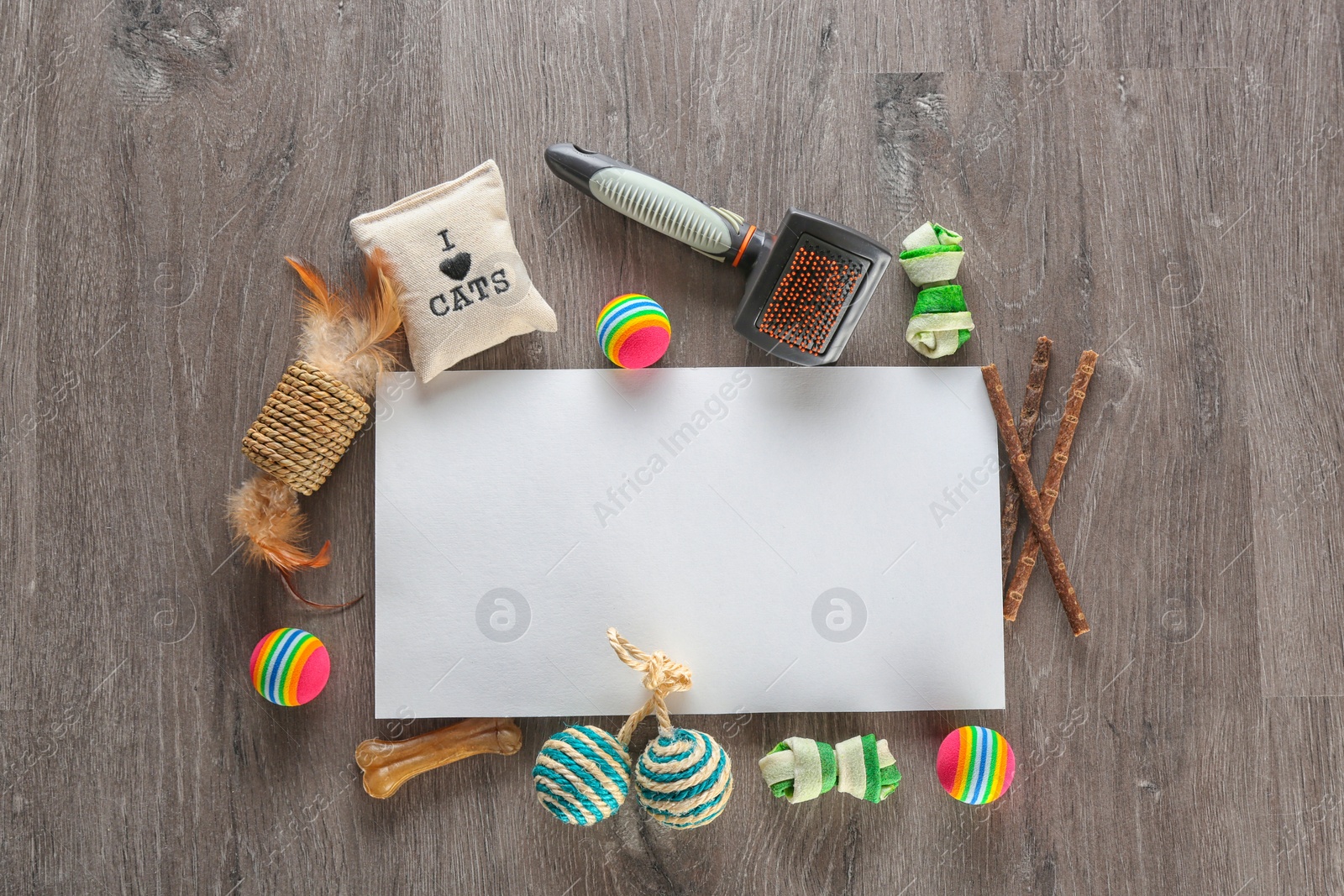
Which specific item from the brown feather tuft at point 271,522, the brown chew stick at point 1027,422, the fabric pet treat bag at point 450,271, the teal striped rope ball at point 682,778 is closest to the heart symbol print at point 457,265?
the fabric pet treat bag at point 450,271

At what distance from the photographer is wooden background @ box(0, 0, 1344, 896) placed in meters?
0.87

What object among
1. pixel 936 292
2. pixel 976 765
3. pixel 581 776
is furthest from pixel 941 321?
pixel 581 776

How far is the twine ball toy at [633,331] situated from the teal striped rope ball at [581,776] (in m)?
0.37

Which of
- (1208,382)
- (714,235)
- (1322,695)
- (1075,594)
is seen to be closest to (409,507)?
(714,235)

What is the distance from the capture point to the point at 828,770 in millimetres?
821

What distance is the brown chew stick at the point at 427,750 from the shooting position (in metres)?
0.85

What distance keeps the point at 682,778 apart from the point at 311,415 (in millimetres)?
518

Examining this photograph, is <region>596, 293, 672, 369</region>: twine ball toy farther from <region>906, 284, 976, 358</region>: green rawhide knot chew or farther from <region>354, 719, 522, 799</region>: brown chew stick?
<region>354, 719, 522, 799</region>: brown chew stick

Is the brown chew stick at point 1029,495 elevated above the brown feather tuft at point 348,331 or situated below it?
below

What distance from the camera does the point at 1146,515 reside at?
2.92 ft

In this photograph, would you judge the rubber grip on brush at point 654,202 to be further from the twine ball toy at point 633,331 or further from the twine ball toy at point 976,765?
the twine ball toy at point 976,765

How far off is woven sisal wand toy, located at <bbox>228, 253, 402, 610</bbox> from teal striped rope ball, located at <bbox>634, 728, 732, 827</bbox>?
1.21 feet

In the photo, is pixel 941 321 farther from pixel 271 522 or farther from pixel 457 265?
pixel 271 522

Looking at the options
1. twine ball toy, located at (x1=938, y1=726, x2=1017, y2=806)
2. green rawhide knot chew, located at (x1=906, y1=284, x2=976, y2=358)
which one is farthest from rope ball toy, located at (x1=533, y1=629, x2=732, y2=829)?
green rawhide knot chew, located at (x1=906, y1=284, x2=976, y2=358)
